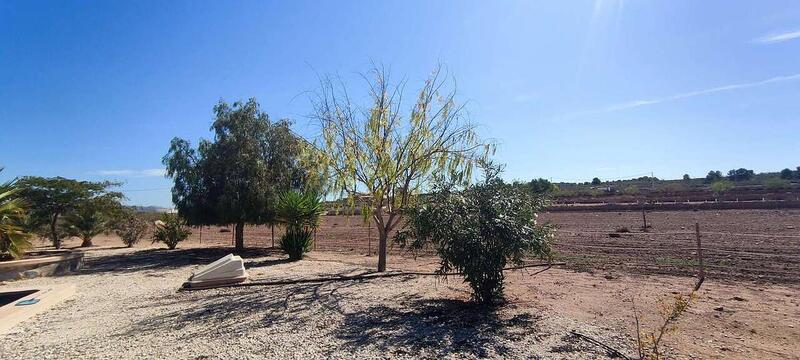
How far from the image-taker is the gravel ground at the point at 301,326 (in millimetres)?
6051

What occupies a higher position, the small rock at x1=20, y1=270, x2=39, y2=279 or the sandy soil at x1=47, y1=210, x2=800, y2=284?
the small rock at x1=20, y1=270, x2=39, y2=279

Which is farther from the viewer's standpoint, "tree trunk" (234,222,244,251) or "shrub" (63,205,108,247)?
"shrub" (63,205,108,247)

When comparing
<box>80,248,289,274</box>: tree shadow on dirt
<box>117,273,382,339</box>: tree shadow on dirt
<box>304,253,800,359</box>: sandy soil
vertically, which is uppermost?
<box>80,248,289,274</box>: tree shadow on dirt

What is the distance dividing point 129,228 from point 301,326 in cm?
2478

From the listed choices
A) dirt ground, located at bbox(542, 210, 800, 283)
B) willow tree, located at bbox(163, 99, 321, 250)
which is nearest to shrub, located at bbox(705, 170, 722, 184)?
dirt ground, located at bbox(542, 210, 800, 283)

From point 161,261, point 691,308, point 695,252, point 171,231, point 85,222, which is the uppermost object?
point 85,222

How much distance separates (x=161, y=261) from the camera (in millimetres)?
18312

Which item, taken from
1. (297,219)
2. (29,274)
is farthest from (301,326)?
(29,274)

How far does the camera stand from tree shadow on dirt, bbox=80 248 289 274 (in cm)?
1624

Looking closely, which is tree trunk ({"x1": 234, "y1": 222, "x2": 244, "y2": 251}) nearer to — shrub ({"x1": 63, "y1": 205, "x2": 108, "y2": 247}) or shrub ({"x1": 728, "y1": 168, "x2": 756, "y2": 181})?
shrub ({"x1": 63, "y1": 205, "x2": 108, "y2": 247})

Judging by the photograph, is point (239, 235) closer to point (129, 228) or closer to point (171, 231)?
point (171, 231)

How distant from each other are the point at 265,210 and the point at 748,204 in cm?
3839

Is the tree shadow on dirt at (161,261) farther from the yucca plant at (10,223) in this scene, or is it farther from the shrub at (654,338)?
the shrub at (654,338)

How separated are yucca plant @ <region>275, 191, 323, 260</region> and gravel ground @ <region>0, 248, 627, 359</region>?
20.2 feet
